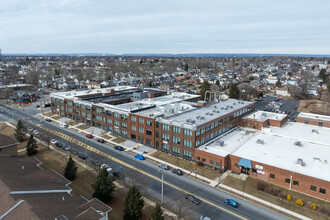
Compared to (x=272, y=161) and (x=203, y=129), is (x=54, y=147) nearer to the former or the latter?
(x=203, y=129)

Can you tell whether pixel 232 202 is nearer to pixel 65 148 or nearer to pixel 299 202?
pixel 299 202

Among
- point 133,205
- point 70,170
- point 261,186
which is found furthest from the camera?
point 70,170

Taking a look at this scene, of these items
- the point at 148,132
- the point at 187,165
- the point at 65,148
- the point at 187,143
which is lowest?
the point at 187,165

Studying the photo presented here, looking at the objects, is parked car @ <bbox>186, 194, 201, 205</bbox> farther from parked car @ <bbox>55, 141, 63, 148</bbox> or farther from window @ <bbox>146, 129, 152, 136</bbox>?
parked car @ <bbox>55, 141, 63, 148</bbox>

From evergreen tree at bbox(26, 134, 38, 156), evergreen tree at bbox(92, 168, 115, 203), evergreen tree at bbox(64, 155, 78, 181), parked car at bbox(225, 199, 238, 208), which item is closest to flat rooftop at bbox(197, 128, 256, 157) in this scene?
parked car at bbox(225, 199, 238, 208)

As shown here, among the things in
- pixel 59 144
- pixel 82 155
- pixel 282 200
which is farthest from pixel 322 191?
pixel 59 144

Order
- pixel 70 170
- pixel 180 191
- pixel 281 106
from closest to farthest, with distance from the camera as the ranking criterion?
pixel 180 191 < pixel 70 170 < pixel 281 106
